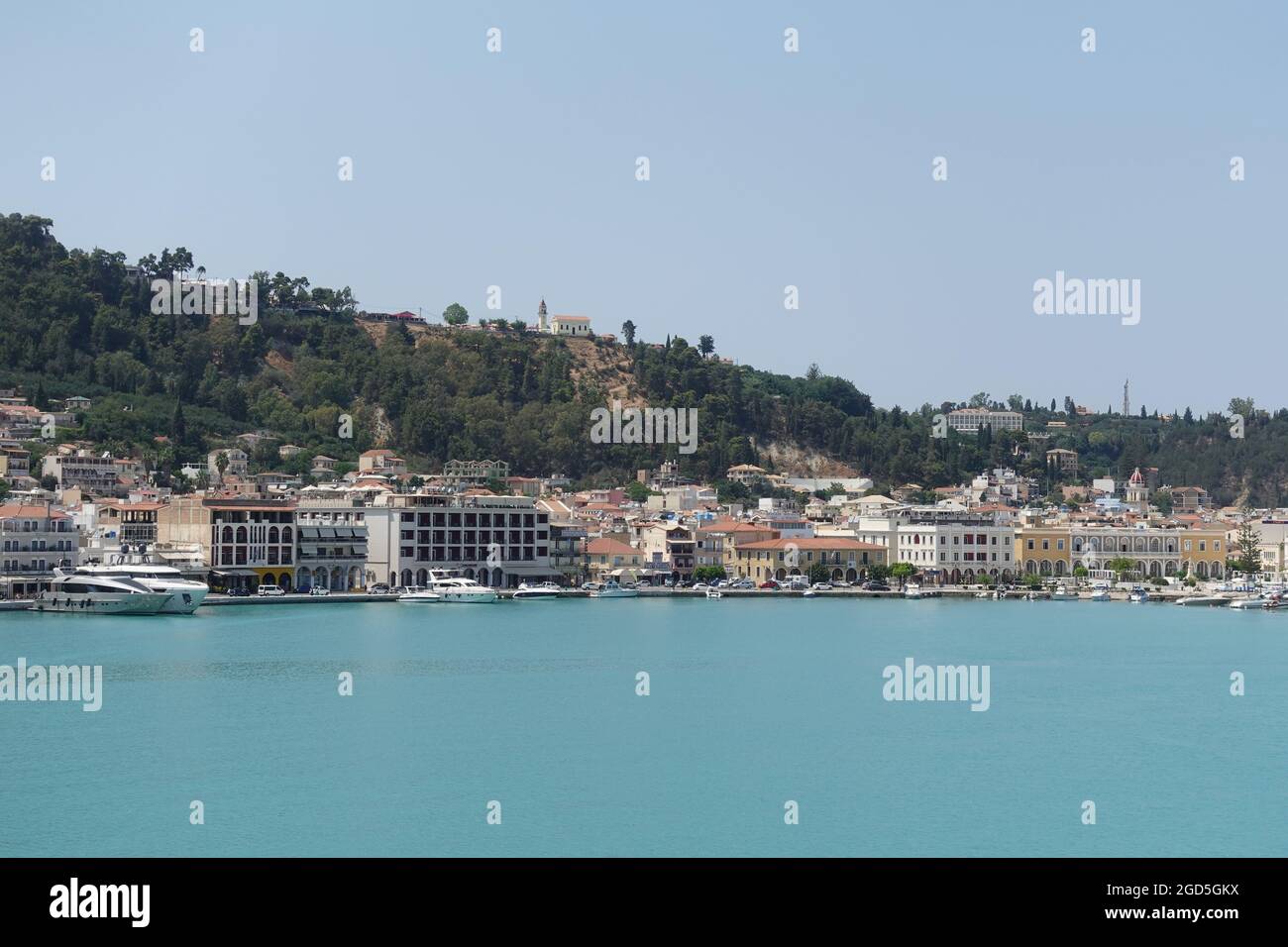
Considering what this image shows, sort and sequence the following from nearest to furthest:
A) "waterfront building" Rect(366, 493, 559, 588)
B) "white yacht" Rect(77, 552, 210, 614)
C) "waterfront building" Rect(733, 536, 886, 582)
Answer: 1. "white yacht" Rect(77, 552, 210, 614)
2. "waterfront building" Rect(366, 493, 559, 588)
3. "waterfront building" Rect(733, 536, 886, 582)

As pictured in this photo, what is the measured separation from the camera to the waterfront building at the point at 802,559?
4919 cm

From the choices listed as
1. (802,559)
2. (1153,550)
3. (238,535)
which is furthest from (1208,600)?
(238,535)

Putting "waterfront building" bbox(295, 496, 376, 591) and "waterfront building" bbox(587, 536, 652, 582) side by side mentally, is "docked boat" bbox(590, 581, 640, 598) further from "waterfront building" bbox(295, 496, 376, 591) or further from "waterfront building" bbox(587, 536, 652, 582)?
"waterfront building" bbox(295, 496, 376, 591)

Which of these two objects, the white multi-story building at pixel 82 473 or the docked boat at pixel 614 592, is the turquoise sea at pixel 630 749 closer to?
the docked boat at pixel 614 592

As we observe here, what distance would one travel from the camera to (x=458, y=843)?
1379cm

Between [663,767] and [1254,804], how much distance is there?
5.38 meters

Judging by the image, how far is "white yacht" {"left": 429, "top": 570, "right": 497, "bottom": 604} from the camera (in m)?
41.3

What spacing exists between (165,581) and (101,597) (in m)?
1.34
